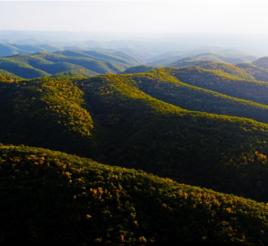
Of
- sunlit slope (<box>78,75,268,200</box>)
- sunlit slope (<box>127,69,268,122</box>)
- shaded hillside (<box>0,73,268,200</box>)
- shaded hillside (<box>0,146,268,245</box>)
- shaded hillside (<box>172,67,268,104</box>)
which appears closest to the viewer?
shaded hillside (<box>0,146,268,245</box>)

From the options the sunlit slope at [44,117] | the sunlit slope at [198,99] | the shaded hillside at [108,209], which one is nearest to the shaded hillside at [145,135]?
the sunlit slope at [44,117]

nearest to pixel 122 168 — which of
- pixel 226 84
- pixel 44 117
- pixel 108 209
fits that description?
pixel 108 209

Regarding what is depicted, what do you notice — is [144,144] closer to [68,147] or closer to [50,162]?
[68,147]

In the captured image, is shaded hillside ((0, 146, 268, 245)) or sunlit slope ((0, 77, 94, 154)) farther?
sunlit slope ((0, 77, 94, 154))

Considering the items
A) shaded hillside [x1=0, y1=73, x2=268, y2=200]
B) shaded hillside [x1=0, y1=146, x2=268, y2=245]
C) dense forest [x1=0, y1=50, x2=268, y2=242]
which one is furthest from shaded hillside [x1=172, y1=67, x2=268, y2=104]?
shaded hillside [x1=0, y1=146, x2=268, y2=245]

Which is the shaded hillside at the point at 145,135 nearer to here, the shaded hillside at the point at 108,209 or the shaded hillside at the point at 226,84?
the shaded hillside at the point at 108,209

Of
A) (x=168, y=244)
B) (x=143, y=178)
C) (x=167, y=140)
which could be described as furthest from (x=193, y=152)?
(x=168, y=244)

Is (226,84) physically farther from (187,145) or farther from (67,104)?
(187,145)

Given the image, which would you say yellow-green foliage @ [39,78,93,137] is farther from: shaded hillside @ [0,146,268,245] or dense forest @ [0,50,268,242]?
shaded hillside @ [0,146,268,245]
